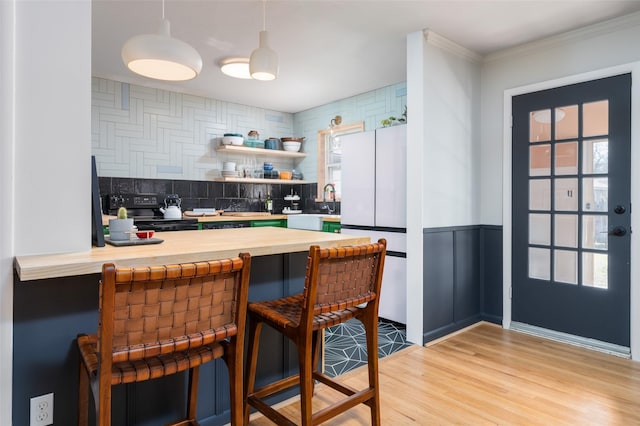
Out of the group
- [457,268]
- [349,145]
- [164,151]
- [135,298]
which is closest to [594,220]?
[457,268]

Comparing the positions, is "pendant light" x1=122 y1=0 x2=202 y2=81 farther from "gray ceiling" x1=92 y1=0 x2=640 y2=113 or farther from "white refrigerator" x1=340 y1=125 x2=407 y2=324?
"white refrigerator" x1=340 y1=125 x2=407 y2=324

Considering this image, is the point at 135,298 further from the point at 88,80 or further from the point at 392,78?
the point at 392,78

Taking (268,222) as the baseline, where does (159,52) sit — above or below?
above

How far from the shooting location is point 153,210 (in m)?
4.53

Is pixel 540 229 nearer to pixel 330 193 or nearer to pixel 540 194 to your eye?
pixel 540 194

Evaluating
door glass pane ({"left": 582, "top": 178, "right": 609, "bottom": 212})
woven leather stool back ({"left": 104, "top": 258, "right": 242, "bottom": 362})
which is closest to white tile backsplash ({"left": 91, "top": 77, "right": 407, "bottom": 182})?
door glass pane ({"left": 582, "top": 178, "right": 609, "bottom": 212})

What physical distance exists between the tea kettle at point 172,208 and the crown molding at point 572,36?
354 centimetres

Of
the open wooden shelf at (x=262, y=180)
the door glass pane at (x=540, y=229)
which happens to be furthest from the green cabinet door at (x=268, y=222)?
the door glass pane at (x=540, y=229)

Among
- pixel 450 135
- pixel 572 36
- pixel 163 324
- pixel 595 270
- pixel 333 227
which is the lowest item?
pixel 595 270

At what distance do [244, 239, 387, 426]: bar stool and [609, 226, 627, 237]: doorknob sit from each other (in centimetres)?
229

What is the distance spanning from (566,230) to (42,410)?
3.60m

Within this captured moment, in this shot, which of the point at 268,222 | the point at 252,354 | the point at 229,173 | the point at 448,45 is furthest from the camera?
the point at 229,173

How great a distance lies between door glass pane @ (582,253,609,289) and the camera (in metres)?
3.03

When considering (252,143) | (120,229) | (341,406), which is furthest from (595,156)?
(252,143)
